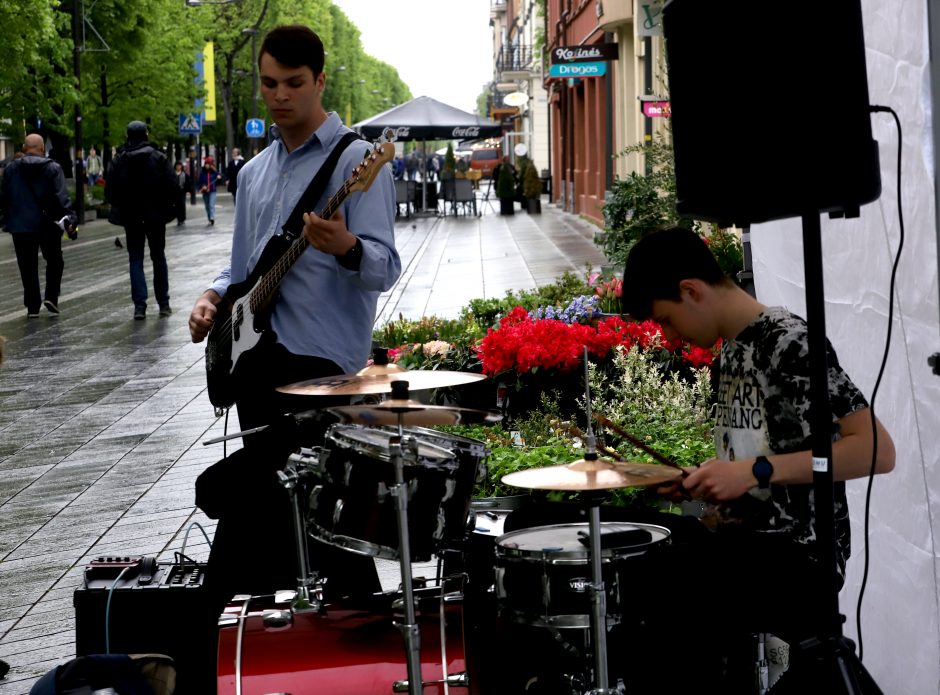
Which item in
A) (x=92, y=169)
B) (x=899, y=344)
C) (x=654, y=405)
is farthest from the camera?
(x=92, y=169)

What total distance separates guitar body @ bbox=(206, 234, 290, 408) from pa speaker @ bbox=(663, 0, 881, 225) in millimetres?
1414

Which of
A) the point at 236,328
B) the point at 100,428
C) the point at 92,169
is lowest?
the point at 100,428

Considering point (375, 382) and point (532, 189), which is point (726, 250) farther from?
point (532, 189)

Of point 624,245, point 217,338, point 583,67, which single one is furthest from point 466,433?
point 583,67

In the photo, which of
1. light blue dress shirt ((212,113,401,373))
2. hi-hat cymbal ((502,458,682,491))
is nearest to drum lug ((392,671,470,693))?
hi-hat cymbal ((502,458,682,491))

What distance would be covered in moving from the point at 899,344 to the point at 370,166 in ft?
4.86

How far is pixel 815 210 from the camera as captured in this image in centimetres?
303

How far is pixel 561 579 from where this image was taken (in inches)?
134

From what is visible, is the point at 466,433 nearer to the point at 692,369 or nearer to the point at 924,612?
the point at 692,369

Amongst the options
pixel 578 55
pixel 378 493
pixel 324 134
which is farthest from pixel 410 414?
pixel 578 55

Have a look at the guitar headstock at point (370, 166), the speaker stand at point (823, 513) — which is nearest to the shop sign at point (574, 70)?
the guitar headstock at point (370, 166)

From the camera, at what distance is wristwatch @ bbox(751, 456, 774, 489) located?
10.4 ft

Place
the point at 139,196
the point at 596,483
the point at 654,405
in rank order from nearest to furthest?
1. the point at 596,483
2. the point at 654,405
3. the point at 139,196

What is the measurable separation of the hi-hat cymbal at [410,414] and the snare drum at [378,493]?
40mm
